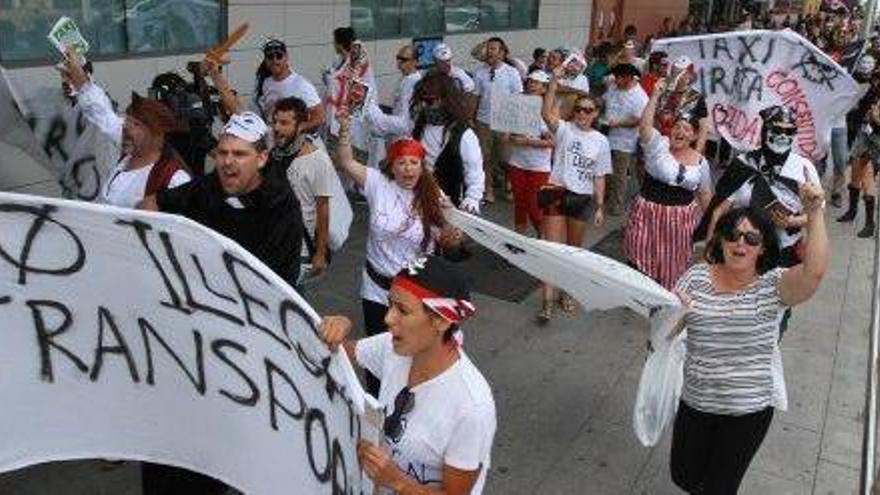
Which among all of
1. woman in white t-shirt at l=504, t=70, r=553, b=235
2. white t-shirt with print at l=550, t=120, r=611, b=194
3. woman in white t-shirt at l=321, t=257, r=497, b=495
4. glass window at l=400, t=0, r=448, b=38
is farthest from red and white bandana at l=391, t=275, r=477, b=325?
glass window at l=400, t=0, r=448, b=38

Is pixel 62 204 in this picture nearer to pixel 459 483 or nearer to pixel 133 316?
pixel 133 316

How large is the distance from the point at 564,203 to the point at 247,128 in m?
3.48

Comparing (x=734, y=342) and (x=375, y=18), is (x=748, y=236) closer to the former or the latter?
(x=734, y=342)

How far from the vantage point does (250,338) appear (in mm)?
2713

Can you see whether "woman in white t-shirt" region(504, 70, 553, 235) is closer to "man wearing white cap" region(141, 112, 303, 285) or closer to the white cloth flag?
the white cloth flag

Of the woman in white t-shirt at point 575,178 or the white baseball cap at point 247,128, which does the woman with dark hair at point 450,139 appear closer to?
the woman in white t-shirt at point 575,178

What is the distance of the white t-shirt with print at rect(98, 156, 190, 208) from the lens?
4.11 m

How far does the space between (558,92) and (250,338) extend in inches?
245

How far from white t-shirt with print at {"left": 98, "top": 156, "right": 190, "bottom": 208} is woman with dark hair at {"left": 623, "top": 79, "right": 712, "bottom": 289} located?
2.99 metres

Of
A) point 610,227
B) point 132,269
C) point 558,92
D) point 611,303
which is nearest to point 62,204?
point 132,269

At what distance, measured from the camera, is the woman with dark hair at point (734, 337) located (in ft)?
11.6

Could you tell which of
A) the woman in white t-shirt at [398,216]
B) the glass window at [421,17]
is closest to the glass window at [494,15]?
the glass window at [421,17]

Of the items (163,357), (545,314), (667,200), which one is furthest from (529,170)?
(163,357)

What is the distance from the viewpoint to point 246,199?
11.5 feet
